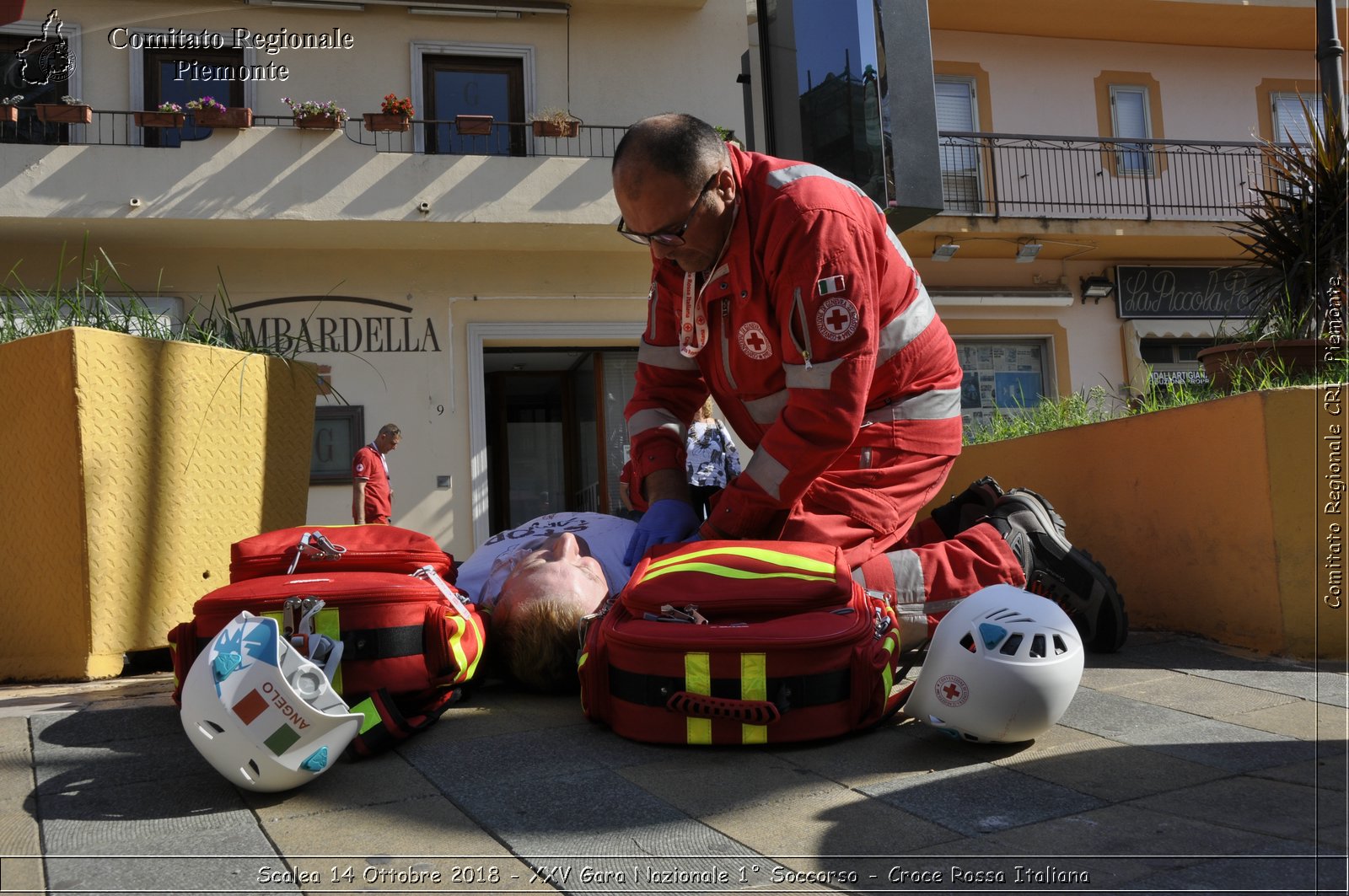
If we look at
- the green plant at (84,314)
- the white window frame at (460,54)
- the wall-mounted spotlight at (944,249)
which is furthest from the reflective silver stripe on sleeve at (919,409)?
the wall-mounted spotlight at (944,249)

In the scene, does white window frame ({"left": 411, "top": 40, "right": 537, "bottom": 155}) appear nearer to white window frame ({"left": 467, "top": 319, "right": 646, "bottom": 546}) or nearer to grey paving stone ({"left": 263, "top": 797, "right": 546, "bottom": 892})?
white window frame ({"left": 467, "top": 319, "right": 646, "bottom": 546})

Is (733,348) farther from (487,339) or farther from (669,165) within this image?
(487,339)

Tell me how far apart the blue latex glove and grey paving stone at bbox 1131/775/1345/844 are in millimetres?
1760

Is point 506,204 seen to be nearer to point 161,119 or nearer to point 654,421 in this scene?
point 161,119

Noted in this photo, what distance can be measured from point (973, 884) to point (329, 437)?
36.3 feet

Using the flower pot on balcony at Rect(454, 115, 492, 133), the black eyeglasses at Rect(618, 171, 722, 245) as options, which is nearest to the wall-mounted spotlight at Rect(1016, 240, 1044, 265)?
the flower pot on balcony at Rect(454, 115, 492, 133)

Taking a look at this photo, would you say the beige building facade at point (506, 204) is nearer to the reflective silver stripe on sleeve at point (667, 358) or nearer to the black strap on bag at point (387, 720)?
the reflective silver stripe on sleeve at point (667, 358)

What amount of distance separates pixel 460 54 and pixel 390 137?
1.37 m

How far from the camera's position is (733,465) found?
6645 millimetres

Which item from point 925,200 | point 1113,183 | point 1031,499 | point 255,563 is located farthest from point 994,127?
point 255,563

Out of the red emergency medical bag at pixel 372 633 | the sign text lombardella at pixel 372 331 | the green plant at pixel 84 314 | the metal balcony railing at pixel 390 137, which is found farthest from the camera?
the sign text lombardella at pixel 372 331

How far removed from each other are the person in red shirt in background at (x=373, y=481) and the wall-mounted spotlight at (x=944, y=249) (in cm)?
729

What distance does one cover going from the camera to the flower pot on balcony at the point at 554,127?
1222 cm

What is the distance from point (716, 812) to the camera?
6.70ft
